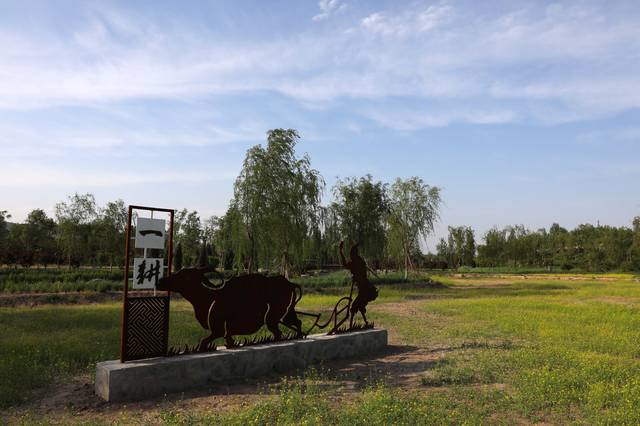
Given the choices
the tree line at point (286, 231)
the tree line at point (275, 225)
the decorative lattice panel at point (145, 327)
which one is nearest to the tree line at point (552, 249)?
the tree line at point (286, 231)

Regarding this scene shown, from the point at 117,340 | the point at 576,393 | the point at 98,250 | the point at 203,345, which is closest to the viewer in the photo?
the point at 576,393

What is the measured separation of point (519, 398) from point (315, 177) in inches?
782

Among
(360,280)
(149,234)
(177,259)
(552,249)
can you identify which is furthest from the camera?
(552,249)

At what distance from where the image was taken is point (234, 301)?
7020mm

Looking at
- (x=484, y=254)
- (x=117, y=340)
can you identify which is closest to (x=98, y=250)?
(x=117, y=340)

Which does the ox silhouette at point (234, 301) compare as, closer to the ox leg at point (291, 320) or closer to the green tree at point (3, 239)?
the ox leg at point (291, 320)

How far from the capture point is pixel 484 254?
217 feet

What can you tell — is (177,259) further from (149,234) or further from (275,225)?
(149,234)

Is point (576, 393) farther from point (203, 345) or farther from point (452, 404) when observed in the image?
point (203, 345)

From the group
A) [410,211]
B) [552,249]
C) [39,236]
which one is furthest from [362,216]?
[552,249]

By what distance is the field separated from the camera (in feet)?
16.1

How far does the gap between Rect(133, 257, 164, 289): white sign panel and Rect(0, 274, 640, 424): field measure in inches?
59.2

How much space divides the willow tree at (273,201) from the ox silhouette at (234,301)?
46.8 ft

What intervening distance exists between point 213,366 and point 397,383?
8.89 ft
